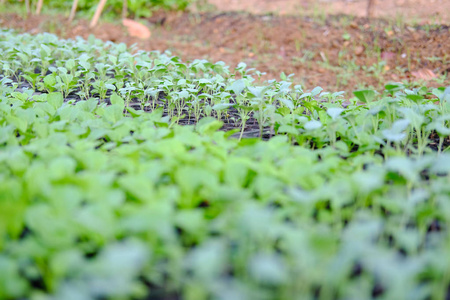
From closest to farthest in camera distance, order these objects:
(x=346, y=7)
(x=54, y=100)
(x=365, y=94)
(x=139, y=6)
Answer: (x=365, y=94) → (x=54, y=100) → (x=346, y=7) → (x=139, y=6)

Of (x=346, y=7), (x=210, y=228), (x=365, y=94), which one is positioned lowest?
(x=210, y=228)

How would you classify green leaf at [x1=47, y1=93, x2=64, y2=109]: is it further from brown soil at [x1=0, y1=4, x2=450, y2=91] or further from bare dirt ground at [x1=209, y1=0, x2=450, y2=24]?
bare dirt ground at [x1=209, y1=0, x2=450, y2=24]

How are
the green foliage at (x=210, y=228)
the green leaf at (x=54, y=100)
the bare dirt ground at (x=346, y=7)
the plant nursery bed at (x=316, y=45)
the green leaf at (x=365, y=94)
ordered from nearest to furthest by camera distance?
the green foliage at (x=210, y=228), the green leaf at (x=365, y=94), the green leaf at (x=54, y=100), the plant nursery bed at (x=316, y=45), the bare dirt ground at (x=346, y=7)

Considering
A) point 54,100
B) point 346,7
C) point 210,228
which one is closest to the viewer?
point 210,228

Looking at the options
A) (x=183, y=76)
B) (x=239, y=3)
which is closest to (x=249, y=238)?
(x=183, y=76)

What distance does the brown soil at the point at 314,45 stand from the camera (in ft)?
15.0

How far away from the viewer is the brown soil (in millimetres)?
4562

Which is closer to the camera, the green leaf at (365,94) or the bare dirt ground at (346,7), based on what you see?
the green leaf at (365,94)

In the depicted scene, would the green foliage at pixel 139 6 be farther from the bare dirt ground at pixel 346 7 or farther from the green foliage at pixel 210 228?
the green foliage at pixel 210 228

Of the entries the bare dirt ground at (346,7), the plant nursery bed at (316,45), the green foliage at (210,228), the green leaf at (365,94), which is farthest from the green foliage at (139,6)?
the green foliage at (210,228)

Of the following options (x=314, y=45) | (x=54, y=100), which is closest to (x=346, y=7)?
(x=314, y=45)

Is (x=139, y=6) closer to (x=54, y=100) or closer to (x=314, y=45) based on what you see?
(x=314, y=45)

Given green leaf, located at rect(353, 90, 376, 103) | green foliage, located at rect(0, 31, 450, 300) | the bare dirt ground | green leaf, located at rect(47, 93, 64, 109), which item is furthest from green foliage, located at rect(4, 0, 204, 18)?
green foliage, located at rect(0, 31, 450, 300)

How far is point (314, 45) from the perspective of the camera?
17.6ft
